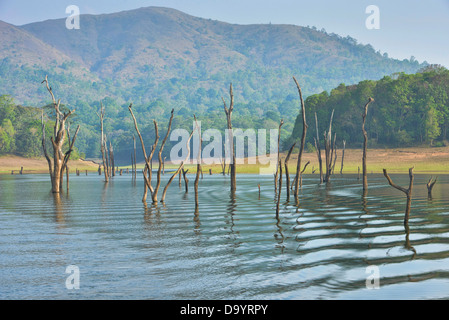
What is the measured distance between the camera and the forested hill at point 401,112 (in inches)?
3556

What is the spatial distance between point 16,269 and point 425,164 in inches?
2817

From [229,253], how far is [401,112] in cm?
8679

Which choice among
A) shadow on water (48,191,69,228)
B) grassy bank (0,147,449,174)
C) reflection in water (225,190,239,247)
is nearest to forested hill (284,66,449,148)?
grassy bank (0,147,449,174)

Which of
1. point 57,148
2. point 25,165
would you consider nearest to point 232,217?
point 57,148

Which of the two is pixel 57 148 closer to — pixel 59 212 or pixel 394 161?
pixel 59 212

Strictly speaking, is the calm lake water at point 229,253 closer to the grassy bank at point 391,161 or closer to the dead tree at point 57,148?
the dead tree at point 57,148

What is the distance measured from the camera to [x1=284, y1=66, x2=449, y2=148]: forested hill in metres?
90.3

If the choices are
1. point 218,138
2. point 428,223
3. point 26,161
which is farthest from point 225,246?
point 218,138

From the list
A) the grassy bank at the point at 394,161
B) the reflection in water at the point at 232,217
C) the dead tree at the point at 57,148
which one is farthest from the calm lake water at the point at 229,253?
the grassy bank at the point at 394,161

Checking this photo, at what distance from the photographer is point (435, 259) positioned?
14125 mm

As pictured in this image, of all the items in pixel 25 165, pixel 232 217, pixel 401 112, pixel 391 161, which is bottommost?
pixel 25 165

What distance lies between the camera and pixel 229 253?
1550 cm

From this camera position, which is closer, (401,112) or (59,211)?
(59,211)

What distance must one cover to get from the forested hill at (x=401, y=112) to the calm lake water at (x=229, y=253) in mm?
67639
